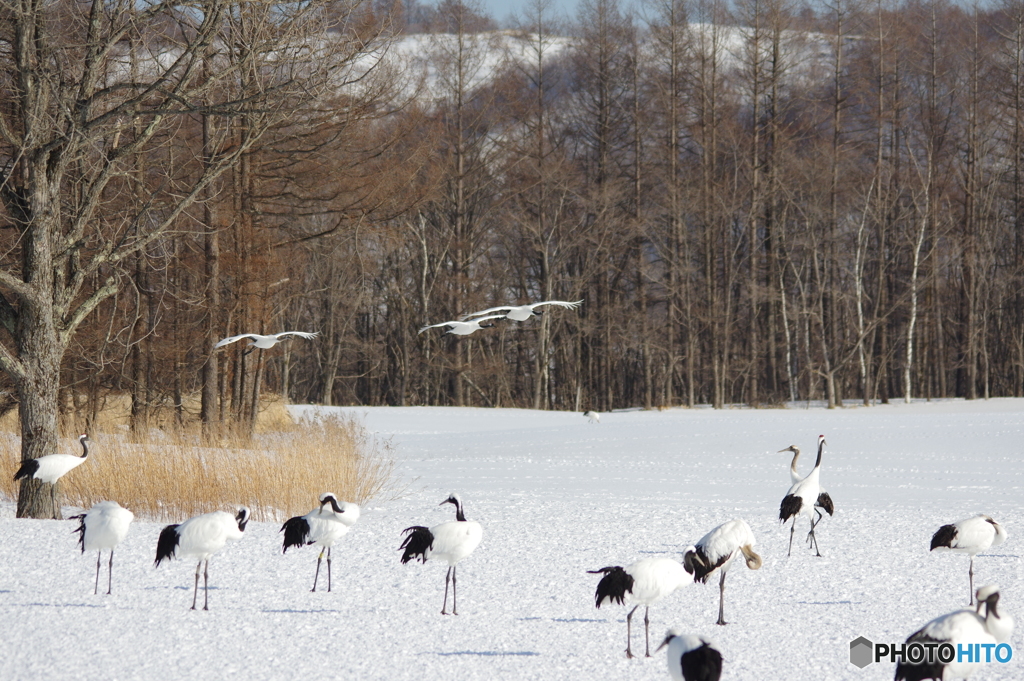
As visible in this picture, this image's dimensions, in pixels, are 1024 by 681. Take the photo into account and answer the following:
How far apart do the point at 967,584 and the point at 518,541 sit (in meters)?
3.97

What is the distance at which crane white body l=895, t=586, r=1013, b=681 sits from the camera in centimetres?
409

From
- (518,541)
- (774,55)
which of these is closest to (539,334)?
(774,55)

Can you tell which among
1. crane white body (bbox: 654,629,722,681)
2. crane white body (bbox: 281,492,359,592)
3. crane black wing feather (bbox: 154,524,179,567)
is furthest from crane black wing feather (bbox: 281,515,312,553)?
crane white body (bbox: 654,629,722,681)

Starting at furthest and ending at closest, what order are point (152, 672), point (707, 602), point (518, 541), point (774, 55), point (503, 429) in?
point (774, 55) → point (503, 429) → point (518, 541) → point (707, 602) → point (152, 672)

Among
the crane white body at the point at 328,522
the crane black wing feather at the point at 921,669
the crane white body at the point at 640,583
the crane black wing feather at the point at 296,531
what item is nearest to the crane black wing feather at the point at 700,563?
the crane white body at the point at 640,583

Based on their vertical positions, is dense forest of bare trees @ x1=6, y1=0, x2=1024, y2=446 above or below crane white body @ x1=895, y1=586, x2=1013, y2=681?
above

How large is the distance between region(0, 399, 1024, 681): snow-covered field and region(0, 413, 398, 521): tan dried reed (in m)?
0.73

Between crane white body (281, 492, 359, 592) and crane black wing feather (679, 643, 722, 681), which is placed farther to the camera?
crane white body (281, 492, 359, 592)

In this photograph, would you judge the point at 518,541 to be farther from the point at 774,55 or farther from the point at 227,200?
the point at 774,55

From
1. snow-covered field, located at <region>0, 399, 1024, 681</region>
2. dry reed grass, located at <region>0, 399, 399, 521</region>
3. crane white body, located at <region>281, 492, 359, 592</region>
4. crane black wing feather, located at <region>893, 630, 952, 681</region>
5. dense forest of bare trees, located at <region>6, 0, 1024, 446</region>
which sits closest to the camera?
crane black wing feather, located at <region>893, 630, 952, 681</region>

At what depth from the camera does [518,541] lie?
9.45 m

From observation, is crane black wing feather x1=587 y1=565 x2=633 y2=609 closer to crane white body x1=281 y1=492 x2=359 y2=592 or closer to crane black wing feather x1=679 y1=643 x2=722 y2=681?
crane black wing feather x1=679 y1=643 x2=722 y2=681

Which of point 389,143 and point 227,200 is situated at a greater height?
point 389,143

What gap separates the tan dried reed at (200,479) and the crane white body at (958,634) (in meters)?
7.92
